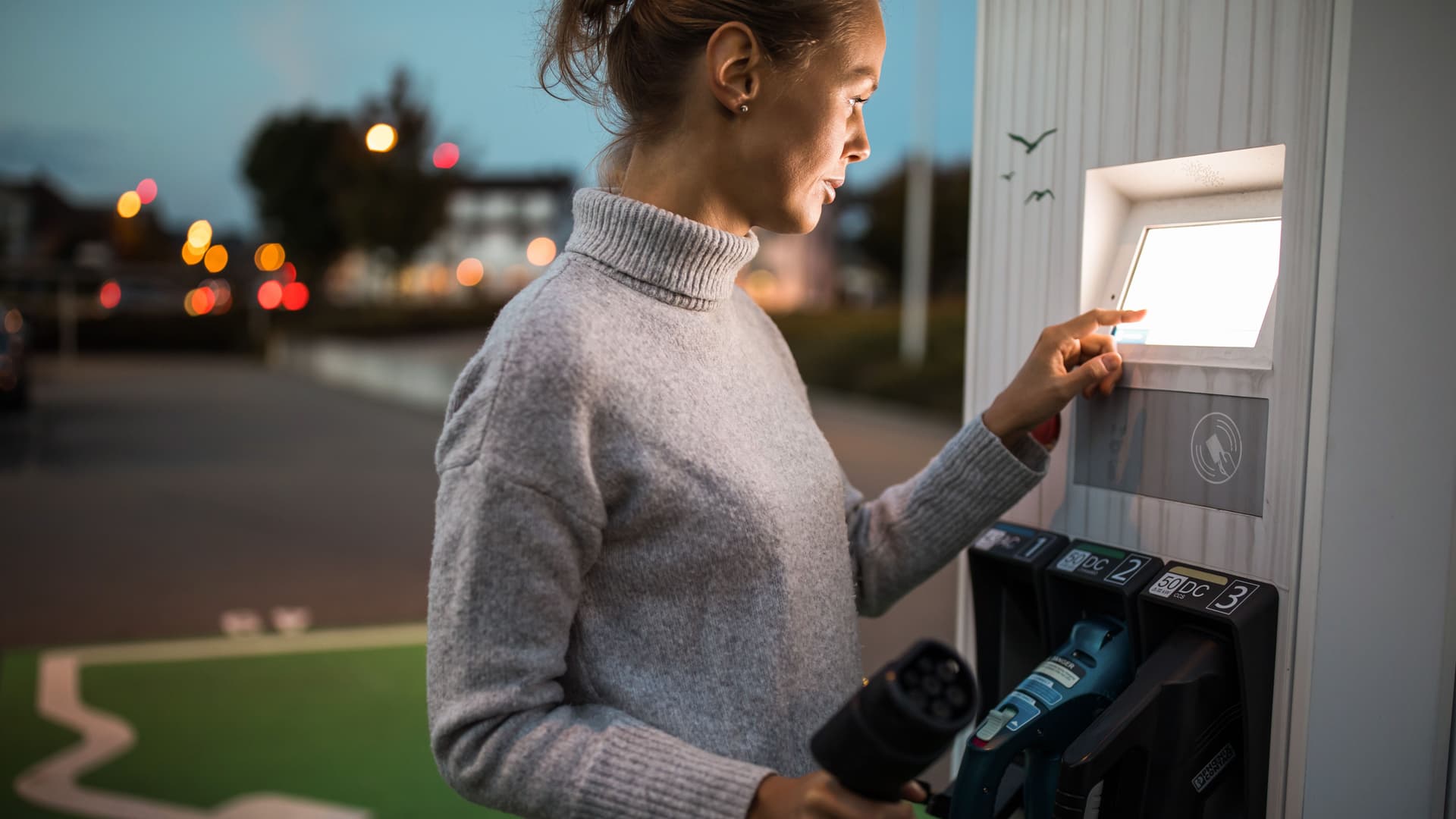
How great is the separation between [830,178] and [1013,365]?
0.54 m

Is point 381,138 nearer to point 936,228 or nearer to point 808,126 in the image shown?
point 808,126

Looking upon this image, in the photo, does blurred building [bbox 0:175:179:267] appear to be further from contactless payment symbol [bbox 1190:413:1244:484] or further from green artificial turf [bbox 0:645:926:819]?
contactless payment symbol [bbox 1190:413:1244:484]

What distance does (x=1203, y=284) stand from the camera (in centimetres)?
141

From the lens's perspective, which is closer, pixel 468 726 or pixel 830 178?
pixel 468 726

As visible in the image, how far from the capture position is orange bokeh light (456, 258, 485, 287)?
966 inches

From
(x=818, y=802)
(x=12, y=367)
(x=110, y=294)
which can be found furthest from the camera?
(x=110, y=294)

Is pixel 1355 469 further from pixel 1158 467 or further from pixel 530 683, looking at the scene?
pixel 530 683

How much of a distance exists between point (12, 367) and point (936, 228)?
17337 millimetres

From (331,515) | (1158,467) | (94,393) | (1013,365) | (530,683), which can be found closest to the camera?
(530,683)

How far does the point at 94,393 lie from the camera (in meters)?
15.3

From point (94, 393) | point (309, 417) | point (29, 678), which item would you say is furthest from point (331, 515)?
point (94, 393)

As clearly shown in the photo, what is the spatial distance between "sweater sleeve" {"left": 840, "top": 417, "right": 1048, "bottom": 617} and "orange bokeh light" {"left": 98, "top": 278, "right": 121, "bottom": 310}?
71.9ft

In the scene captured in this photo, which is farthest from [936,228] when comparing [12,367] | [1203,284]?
[1203,284]

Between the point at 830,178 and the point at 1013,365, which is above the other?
the point at 830,178
